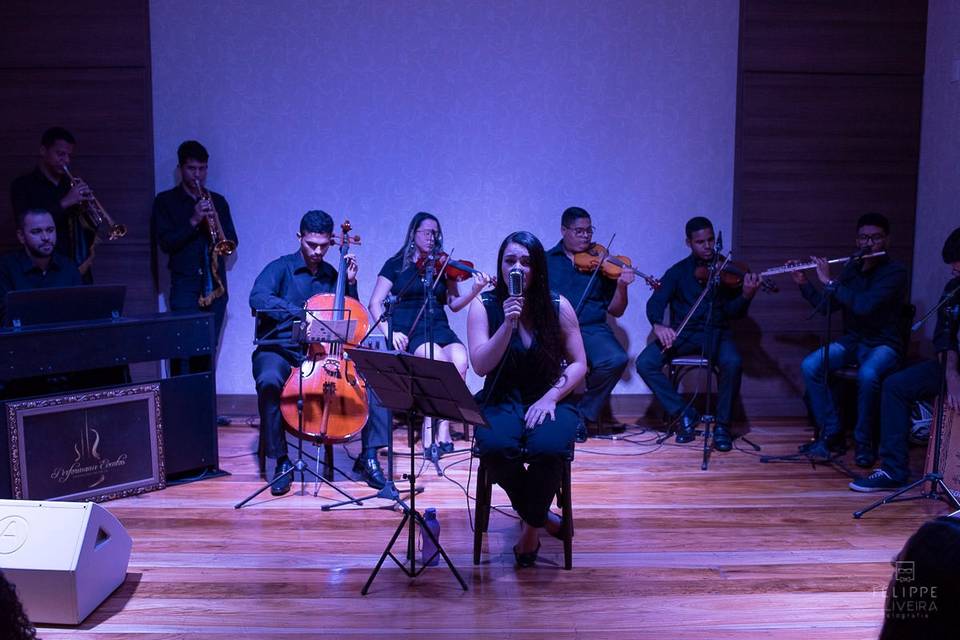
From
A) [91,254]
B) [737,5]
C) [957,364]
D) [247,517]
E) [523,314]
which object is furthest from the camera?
[737,5]

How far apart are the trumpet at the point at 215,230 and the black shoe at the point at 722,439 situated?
3.20m

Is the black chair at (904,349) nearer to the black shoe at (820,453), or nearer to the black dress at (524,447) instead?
the black shoe at (820,453)

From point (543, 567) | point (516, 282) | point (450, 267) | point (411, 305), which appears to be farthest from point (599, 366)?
point (516, 282)

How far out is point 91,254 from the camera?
530 cm

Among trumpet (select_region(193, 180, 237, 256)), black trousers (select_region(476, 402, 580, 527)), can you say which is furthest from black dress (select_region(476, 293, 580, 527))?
trumpet (select_region(193, 180, 237, 256))

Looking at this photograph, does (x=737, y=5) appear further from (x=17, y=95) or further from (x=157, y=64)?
(x=17, y=95)

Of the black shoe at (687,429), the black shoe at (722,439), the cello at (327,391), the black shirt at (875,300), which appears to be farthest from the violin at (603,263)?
the cello at (327,391)

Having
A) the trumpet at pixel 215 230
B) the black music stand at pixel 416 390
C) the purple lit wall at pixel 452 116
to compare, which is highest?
the purple lit wall at pixel 452 116

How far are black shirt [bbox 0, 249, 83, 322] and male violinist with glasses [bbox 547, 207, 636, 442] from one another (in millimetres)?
2851

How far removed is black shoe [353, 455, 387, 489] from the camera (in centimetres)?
429

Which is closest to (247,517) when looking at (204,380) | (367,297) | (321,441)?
(321,441)

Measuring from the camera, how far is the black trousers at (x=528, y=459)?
10.3ft

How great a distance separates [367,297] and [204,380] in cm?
167

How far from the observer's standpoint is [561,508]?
10.8 feet
